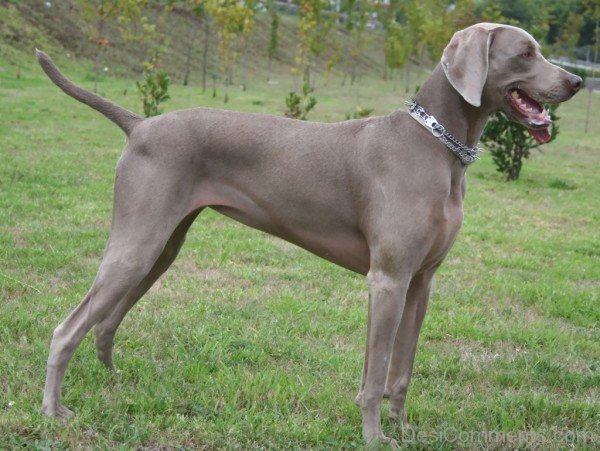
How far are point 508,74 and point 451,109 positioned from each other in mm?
308

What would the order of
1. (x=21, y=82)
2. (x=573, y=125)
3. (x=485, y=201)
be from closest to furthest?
(x=485, y=201) < (x=21, y=82) < (x=573, y=125)

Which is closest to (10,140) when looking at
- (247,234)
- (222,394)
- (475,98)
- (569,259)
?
(247,234)

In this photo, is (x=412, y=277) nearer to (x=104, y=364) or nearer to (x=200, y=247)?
(x=104, y=364)

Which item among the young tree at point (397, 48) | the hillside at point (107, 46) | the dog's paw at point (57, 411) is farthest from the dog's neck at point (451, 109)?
the young tree at point (397, 48)

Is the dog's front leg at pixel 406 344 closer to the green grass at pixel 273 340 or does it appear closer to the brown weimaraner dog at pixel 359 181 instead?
the brown weimaraner dog at pixel 359 181

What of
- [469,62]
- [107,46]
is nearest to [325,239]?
[469,62]

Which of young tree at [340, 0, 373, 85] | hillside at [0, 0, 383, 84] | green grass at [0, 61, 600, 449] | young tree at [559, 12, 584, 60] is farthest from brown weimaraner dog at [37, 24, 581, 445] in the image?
young tree at [559, 12, 584, 60]

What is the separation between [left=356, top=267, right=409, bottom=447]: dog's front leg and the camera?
3455 mm

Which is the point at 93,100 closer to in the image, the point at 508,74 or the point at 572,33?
the point at 508,74

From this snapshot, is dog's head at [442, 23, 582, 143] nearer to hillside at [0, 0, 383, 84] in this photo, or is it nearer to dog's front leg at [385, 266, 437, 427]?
dog's front leg at [385, 266, 437, 427]

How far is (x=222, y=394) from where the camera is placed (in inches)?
158

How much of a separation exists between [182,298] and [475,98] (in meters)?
2.98

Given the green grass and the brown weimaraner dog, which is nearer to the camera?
the brown weimaraner dog

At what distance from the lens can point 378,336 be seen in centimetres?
350
